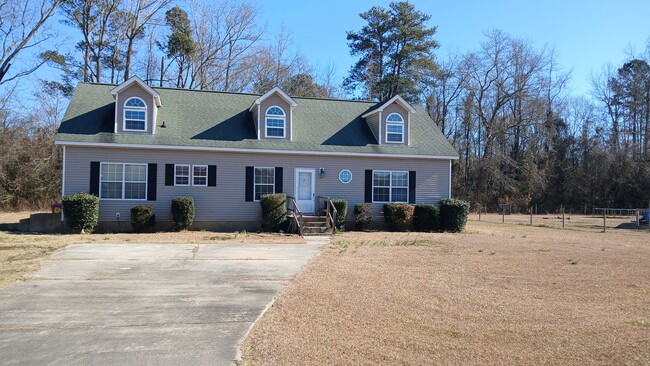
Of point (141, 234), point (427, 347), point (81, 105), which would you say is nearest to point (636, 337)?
point (427, 347)

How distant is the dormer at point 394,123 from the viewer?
2172cm

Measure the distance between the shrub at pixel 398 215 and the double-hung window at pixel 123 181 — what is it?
31.1ft

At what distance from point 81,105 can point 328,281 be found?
1475 cm

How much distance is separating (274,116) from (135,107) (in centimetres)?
533

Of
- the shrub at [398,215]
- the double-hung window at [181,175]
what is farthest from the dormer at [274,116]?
the shrub at [398,215]

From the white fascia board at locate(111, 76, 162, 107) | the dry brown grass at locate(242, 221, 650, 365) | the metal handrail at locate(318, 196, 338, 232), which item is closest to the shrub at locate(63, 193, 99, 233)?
the white fascia board at locate(111, 76, 162, 107)

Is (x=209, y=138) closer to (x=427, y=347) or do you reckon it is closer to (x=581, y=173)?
(x=427, y=347)

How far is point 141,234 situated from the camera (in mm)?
17609

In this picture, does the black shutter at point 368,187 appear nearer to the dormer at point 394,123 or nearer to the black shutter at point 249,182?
the dormer at point 394,123

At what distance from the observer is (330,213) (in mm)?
19625

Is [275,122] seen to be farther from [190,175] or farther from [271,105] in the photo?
[190,175]

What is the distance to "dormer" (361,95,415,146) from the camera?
21719 millimetres

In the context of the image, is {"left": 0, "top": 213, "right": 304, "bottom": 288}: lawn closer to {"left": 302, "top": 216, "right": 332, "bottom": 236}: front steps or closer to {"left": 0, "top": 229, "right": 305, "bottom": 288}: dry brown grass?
{"left": 0, "top": 229, "right": 305, "bottom": 288}: dry brown grass

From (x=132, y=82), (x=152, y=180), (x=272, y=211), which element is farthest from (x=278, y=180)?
(x=132, y=82)
